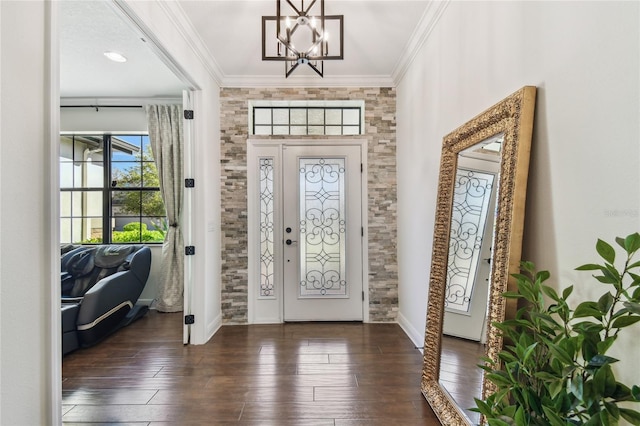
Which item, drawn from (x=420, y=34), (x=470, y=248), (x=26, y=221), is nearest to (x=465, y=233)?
(x=470, y=248)

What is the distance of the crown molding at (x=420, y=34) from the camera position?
241 centimetres

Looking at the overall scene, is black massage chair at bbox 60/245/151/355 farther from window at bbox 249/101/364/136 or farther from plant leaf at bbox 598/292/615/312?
plant leaf at bbox 598/292/615/312

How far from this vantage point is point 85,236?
446 cm

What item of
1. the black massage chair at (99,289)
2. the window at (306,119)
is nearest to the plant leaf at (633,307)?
the window at (306,119)

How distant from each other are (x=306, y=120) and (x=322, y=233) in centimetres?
139

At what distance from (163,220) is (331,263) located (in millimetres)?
2510

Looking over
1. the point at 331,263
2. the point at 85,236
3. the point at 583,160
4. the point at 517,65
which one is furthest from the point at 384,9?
the point at 85,236

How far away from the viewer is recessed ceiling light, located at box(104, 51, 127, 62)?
3109 mm

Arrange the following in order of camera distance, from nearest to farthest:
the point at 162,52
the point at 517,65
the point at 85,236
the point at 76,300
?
1. the point at 517,65
2. the point at 162,52
3. the point at 76,300
4. the point at 85,236

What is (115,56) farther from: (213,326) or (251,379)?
(251,379)

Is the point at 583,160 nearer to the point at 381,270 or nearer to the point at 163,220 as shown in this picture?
the point at 381,270

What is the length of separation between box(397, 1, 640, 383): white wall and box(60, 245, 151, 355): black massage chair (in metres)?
3.60

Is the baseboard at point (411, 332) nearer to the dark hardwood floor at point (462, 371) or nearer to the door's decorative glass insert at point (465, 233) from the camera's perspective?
the dark hardwood floor at point (462, 371)

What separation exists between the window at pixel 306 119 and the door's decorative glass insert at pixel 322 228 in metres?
0.42
